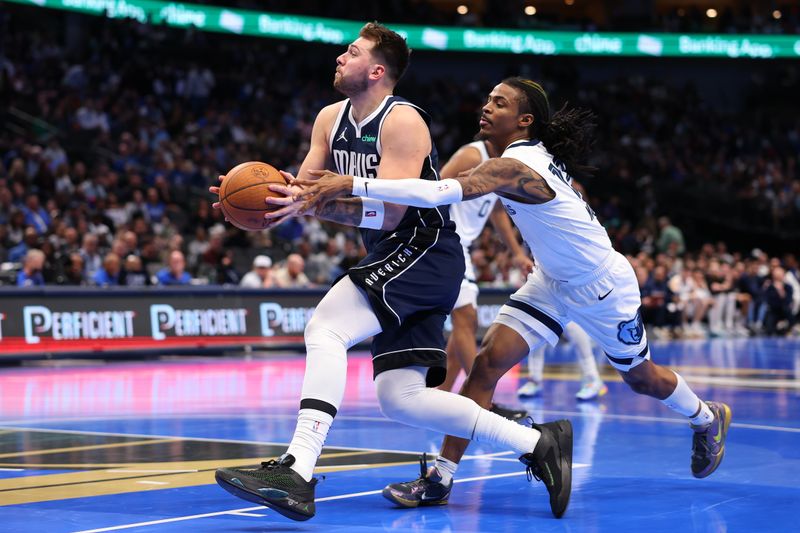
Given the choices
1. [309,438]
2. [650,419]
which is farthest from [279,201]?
[650,419]

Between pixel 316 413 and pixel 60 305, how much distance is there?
35.9ft

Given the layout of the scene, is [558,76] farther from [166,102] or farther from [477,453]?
[477,453]

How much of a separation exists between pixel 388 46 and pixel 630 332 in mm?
2025

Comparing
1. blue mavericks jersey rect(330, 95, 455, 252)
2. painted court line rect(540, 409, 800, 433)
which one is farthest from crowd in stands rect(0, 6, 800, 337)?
blue mavericks jersey rect(330, 95, 455, 252)

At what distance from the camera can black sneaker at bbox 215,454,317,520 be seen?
4836 mm

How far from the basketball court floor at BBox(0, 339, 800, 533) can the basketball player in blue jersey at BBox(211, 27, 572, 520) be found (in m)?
0.44

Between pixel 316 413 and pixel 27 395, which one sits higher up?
pixel 316 413

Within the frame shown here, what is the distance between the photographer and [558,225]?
5727 millimetres

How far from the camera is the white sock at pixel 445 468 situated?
577 centimetres

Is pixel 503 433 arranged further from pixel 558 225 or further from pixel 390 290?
pixel 558 225

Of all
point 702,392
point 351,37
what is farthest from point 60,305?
point 351,37

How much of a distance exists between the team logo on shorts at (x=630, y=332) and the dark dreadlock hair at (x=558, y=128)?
872 mm

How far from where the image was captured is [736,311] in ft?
86.0

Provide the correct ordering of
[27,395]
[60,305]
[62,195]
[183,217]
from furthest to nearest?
[183,217] < [62,195] < [60,305] < [27,395]
